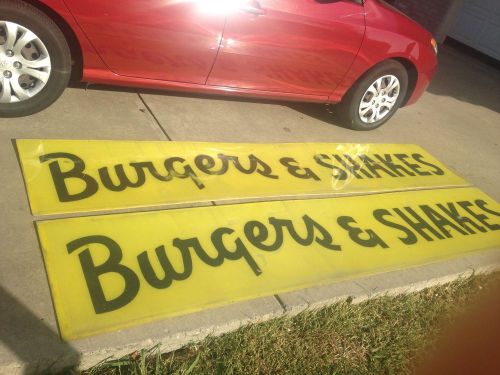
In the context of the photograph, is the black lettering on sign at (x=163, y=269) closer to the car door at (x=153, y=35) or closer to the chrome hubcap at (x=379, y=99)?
the car door at (x=153, y=35)

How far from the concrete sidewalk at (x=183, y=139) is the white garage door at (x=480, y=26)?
3.66 metres

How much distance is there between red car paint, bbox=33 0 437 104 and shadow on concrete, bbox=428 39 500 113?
3.35 m

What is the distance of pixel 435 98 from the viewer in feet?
22.1

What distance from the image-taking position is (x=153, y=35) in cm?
320

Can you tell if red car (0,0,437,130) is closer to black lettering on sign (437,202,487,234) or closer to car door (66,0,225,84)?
car door (66,0,225,84)

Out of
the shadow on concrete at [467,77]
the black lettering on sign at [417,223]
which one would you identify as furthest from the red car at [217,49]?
the shadow on concrete at [467,77]

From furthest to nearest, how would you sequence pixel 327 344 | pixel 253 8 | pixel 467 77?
1. pixel 467 77
2. pixel 253 8
3. pixel 327 344

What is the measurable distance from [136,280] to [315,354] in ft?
3.12

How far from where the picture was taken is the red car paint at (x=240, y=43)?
3.10 meters

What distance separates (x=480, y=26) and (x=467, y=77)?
7.47 ft

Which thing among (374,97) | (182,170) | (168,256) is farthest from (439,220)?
(168,256)

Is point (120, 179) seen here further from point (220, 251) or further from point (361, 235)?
point (361, 235)

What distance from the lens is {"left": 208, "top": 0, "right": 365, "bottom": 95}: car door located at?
3.47 m

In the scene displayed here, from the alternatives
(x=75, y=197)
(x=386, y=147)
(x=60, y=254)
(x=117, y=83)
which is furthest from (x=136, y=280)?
(x=386, y=147)
